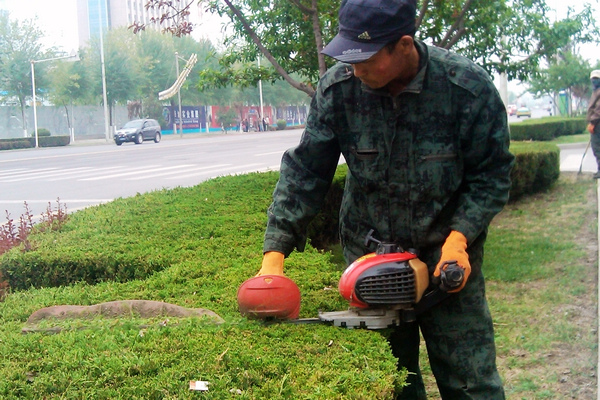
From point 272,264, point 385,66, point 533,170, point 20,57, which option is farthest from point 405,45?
point 20,57

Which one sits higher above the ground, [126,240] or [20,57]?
[20,57]

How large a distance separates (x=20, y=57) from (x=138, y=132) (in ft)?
50.7

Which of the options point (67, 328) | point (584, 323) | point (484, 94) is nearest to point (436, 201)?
point (484, 94)

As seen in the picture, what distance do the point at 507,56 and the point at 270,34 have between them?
2732 millimetres

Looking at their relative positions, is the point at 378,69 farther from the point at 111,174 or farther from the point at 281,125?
the point at 281,125

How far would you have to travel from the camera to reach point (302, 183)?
8.49ft

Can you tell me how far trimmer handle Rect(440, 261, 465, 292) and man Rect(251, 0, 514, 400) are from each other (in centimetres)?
5

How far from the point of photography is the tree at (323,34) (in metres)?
7.43

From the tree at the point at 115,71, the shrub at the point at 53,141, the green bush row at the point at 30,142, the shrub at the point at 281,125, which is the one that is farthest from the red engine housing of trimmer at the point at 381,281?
the shrub at the point at 281,125

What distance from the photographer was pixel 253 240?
437 centimetres

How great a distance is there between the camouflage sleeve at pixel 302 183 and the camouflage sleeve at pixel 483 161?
1.58ft

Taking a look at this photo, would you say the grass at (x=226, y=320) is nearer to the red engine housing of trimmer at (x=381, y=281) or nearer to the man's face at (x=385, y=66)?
the red engine housing of trimmer at (x=381, y=281)

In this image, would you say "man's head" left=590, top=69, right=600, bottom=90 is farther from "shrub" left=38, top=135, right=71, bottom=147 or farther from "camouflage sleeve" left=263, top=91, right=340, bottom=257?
"shrub" left=38, top=135, right=71, bottom=147

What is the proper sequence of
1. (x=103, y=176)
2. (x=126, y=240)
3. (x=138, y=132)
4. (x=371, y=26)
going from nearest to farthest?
(x=371, y=26), (x=126, y=240), (x=103, y=176), (x=138, y=132)
